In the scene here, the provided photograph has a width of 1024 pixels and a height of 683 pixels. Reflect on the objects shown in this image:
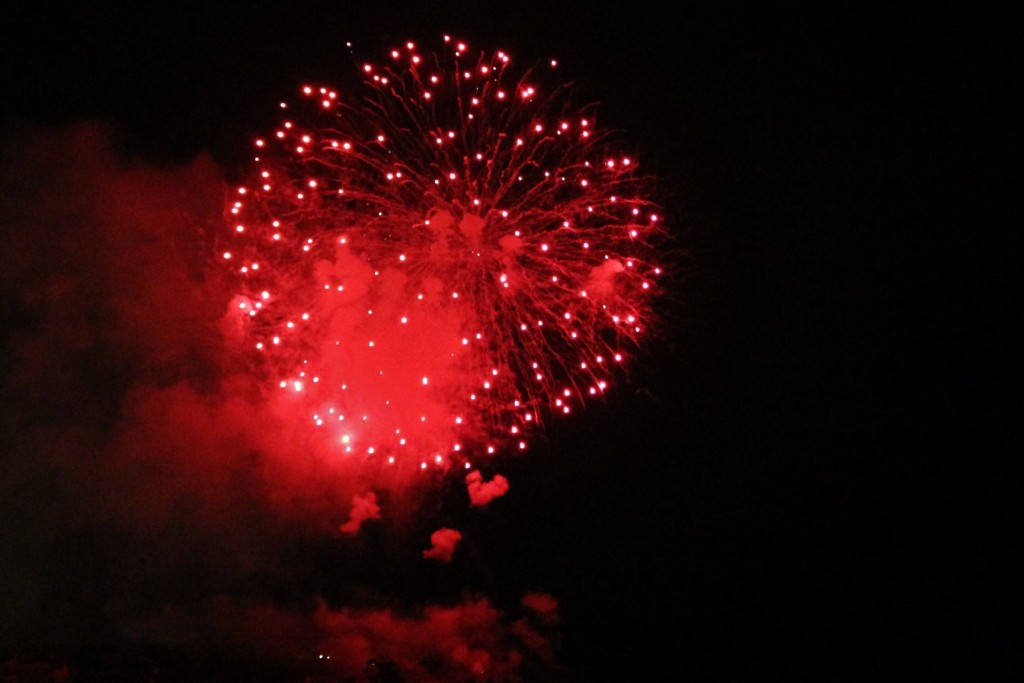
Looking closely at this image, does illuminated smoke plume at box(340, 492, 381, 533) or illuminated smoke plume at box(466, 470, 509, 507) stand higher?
illuminated smoke plume at box(340, 492, 381, 533)

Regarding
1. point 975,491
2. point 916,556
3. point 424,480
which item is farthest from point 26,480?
point 975,491

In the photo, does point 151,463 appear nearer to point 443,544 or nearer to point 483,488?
point 443,544

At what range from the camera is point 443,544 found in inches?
299

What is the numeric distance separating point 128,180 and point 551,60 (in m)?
4.91

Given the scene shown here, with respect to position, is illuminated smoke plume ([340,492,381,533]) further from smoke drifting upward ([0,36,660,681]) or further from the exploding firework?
the exploding firework

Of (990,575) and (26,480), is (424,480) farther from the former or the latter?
(990,575)

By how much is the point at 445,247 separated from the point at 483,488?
119 inches

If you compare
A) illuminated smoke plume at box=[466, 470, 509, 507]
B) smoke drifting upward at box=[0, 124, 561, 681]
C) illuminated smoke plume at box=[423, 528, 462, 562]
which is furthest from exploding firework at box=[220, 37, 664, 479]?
illuminated smoke plume at box=[423, 528, 462, 562]

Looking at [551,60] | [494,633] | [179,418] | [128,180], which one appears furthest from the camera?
[494,633]

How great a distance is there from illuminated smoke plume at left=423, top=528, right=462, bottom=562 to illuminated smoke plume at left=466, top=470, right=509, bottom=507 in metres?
0.54

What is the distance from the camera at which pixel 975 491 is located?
725cm

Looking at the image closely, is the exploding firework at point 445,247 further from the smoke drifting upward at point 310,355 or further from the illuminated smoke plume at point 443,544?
the illuminated smoke plume at point 443,544

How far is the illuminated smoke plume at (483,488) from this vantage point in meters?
7.09

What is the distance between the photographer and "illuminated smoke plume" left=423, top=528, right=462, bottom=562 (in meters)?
7.51
